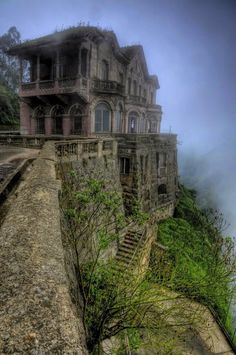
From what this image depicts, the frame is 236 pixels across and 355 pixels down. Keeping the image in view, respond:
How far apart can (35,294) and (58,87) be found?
22775mm

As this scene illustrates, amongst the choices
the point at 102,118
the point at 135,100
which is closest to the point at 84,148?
the point at 102,118

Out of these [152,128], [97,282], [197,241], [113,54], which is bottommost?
[197,241]

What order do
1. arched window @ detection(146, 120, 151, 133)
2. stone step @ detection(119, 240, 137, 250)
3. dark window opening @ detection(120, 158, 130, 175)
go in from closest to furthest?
stone step @ detection(119, 240, 137, 250) → dark window opening @ detection(120, 158, 130, 175) → arched window @ detection(146, 120, 151, 133)

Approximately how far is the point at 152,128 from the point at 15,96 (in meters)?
23.9

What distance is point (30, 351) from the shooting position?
1.62 meters

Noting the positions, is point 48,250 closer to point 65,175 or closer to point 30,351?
point 30,351

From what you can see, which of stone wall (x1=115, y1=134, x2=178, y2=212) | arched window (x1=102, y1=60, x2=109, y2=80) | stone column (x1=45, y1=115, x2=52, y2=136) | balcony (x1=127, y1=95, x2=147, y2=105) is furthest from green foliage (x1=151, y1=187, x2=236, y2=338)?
arched window (x1=102, y1=60, x2=109, y2=80)

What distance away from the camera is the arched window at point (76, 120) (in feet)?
79.3

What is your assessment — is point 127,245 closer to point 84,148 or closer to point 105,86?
point 84,148

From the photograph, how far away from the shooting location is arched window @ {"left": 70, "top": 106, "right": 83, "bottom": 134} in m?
24.2

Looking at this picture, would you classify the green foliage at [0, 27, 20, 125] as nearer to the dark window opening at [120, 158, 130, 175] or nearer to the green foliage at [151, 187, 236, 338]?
the dark window opening at [120, 158, 130, 175]

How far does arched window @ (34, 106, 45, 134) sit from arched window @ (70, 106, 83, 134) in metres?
3.81

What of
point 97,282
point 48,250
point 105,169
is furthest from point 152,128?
point 48,250

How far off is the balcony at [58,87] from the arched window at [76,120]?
219cm
